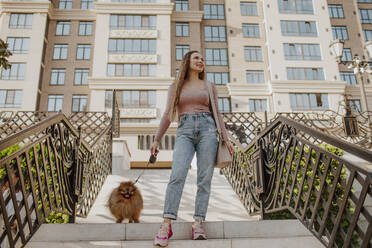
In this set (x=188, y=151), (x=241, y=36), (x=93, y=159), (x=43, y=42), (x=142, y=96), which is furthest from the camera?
(x=241, y=36)

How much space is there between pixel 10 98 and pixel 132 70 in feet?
31.9

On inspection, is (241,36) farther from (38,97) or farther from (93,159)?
(93,159)

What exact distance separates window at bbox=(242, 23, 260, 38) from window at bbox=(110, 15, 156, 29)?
8368 mm

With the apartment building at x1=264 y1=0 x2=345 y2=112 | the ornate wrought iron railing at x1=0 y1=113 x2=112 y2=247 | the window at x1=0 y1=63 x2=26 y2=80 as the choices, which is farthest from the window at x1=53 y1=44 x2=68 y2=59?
the ornate wrought iron railing at x1=0 y1=113 x2=112 y2=247

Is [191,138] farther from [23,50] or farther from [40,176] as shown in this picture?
[23,50]

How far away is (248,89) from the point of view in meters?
25.3

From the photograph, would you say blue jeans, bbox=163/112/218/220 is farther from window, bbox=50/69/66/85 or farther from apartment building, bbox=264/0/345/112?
window, bbox=50/69/66/85

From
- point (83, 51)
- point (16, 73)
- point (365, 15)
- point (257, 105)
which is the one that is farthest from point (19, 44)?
point (365, 15)

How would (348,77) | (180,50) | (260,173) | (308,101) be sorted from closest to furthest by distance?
(260,173) < (308,101) < (180,50) < (348,77)

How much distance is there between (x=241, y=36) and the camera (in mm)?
27719

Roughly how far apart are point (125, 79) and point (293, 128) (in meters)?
21.7

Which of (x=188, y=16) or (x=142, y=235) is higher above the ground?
(x=188, y=16)

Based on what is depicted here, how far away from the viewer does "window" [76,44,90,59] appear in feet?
87.9

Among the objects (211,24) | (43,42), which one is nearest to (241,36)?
(211,24)
